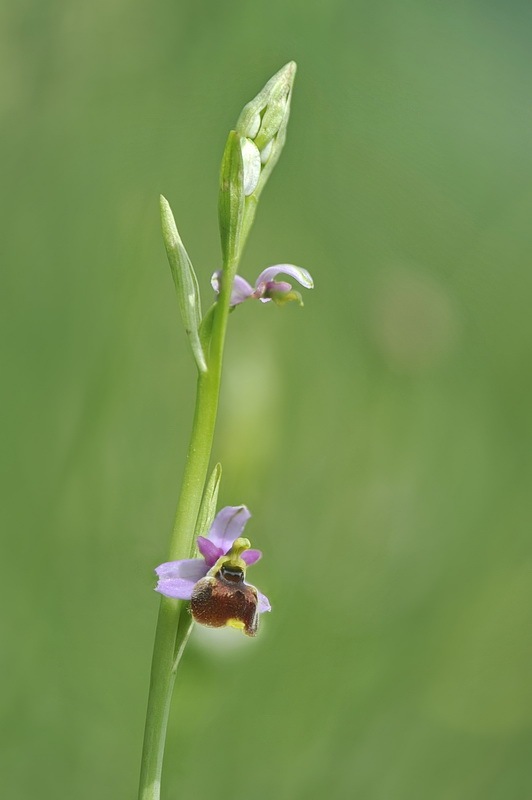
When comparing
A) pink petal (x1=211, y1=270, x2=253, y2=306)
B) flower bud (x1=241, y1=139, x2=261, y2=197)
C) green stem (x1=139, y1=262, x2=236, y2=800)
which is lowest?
green stem (x1=139, y1=262, x2=236, y2=800)

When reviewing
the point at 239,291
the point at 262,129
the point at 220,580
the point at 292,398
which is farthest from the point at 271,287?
the point at 292,398

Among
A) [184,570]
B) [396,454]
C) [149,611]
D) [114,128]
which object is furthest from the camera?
[114,128]

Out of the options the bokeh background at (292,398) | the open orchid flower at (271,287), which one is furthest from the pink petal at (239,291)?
the bokeh background at (292,398)

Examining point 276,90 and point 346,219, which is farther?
point 346,219

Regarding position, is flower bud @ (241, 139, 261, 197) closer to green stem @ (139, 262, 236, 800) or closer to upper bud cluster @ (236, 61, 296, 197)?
upper bud cluster @ (236, 61, 296, 197)

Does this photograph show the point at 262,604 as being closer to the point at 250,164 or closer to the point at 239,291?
the point at 239,291

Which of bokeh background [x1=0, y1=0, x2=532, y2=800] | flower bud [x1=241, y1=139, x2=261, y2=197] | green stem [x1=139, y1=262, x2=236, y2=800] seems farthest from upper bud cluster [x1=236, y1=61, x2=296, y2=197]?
bokeh background [x1=0, y1=0, x2=532, y2=800]

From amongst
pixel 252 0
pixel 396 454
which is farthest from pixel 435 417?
pixel 252 0

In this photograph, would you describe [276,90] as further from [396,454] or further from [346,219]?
[346,219]
